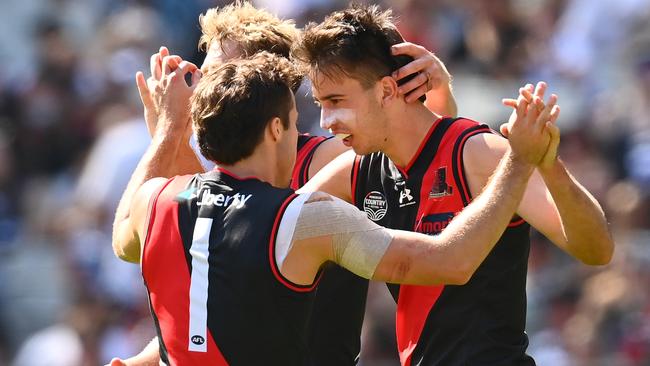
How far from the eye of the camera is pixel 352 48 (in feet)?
18.3

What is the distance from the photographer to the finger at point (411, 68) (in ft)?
18.3

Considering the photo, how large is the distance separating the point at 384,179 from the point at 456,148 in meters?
0.46

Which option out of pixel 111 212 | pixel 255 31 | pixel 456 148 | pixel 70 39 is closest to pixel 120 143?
pixel 111 212

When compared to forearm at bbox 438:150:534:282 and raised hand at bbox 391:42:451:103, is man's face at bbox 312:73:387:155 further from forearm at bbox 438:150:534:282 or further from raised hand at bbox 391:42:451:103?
forearm at bbox 438:150:534:282

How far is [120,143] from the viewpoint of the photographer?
11.8 meters

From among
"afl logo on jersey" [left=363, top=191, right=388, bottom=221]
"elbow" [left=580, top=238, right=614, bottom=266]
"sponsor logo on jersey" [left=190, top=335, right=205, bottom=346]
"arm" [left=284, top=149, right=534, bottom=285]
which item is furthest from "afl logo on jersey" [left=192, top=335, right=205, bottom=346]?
"elbow" [left=580, top=238, right=614, bottom=266]

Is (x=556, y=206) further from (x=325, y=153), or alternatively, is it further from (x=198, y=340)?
(x=198, y=340)

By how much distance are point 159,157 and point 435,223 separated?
3.90 feet

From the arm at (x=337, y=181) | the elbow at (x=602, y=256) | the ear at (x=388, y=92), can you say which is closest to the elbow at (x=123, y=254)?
the arm at (x=337, y=181)

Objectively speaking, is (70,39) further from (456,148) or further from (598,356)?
(456,148)

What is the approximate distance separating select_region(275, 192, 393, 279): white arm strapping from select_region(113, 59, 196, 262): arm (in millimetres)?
889

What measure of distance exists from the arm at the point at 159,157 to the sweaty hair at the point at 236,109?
0.59 metres

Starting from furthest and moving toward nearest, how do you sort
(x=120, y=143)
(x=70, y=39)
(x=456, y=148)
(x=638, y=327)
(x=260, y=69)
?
(x=70, y=39) < (x=120, y=143) < (x=638, y=327) < (x=456, y=148) < (x=260, y=69)

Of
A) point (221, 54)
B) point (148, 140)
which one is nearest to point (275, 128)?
point (221, 54)
